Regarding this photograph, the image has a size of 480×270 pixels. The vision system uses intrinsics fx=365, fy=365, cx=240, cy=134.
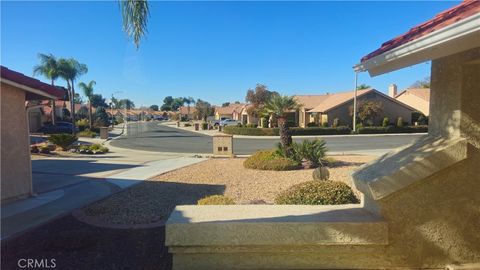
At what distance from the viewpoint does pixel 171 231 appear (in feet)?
12.0

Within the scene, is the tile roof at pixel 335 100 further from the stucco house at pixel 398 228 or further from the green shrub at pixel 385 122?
the stucco house at pixel 398 228

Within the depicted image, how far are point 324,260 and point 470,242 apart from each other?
5.05 ft

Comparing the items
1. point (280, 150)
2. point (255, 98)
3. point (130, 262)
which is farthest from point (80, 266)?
point (255, 98)

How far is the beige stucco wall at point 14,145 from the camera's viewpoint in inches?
315

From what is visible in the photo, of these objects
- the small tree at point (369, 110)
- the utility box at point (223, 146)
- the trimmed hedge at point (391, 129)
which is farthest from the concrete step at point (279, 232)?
the small tree at point (369, 110)

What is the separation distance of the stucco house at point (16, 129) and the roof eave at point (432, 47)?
284 inches

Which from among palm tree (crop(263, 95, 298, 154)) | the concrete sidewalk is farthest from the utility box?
the concrete sidewalk

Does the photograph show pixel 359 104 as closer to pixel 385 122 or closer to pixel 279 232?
pixel 385 122

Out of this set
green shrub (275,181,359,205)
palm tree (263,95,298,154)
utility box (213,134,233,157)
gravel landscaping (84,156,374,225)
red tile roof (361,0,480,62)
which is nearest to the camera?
red tile roof (361,0,480,62)

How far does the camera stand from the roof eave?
267 centimetres

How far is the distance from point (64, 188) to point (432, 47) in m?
10.0

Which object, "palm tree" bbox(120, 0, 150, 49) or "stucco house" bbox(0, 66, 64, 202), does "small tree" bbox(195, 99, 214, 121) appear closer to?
"stucco house" bbox(0, 66, 64, 202)

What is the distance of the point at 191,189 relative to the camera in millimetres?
10312

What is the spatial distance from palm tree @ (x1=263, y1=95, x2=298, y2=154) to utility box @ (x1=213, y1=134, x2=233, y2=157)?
3123mm
